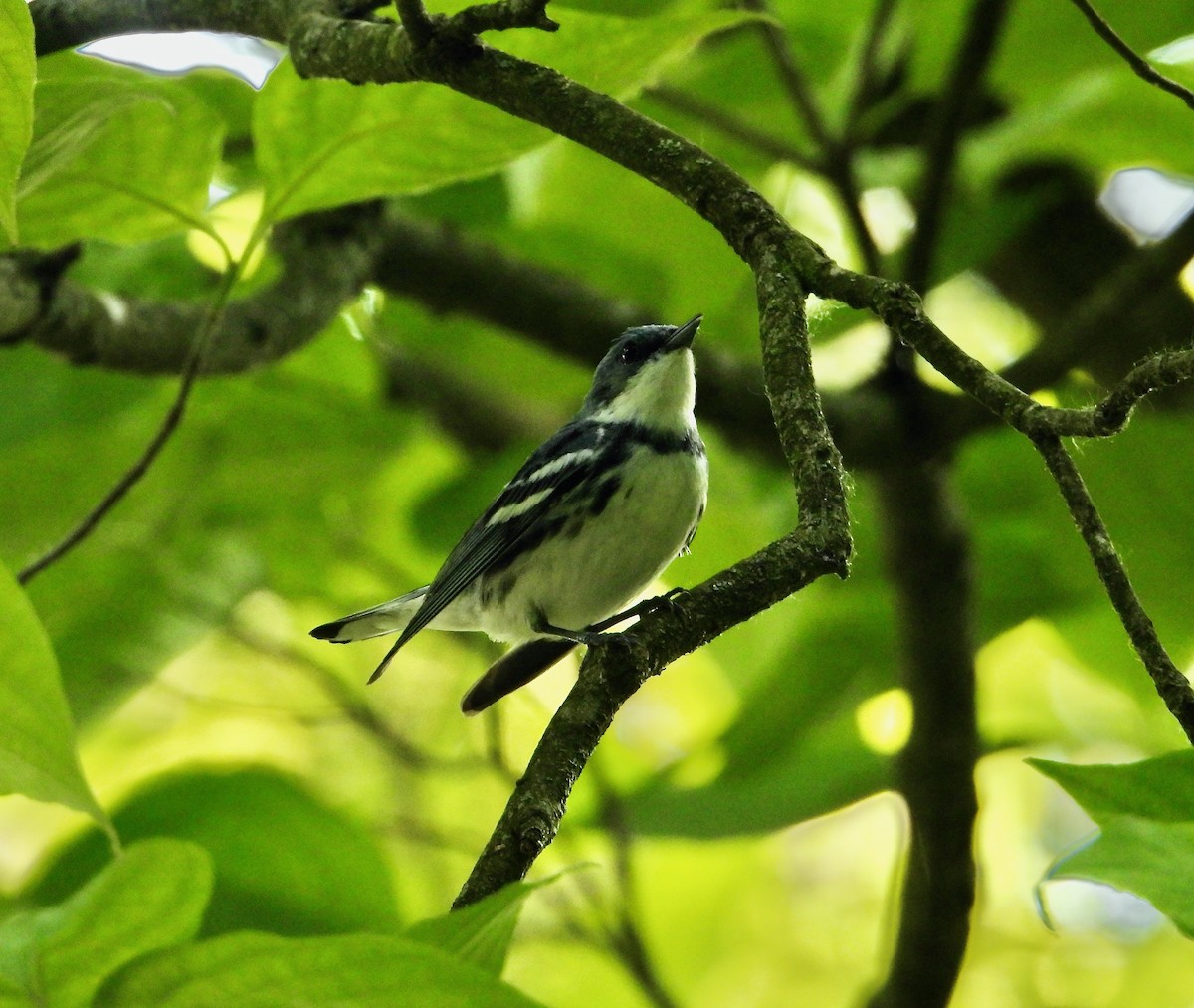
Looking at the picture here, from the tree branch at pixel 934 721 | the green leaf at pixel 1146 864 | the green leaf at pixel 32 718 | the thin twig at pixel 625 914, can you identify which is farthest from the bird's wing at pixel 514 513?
the green leaf at pixel 1146 864

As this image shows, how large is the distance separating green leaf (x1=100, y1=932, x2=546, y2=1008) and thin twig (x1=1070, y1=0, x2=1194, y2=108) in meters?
1.01

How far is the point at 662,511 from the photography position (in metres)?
2.41

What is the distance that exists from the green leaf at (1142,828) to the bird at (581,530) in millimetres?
1467

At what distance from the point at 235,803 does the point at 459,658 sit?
1.92 metres

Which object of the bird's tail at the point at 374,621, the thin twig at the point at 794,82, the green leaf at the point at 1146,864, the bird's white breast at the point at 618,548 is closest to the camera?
the green leaf at the point at 1146,864

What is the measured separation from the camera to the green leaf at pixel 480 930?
840mm

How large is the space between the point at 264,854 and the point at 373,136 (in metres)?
1.00

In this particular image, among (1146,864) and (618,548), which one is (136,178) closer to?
(618,548)

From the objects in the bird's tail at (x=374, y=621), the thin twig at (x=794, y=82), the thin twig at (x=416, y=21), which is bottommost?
the bird's tail at (x=374, y=621)

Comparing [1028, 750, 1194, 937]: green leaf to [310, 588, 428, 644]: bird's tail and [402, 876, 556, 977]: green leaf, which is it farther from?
[310, 588, 428, 644]: bird's tail

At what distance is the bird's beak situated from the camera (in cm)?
246

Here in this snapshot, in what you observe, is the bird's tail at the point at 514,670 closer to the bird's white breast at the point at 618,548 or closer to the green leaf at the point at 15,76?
the bird's white breast at the point at 618,548

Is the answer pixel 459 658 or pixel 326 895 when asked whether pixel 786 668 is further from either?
pixel 459 658

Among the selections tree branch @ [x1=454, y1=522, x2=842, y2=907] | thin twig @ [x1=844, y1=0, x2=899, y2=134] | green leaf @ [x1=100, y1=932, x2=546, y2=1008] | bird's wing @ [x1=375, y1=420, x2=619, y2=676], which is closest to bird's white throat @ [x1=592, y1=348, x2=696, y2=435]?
bird's wing @ [x1=375, y1=420, x2=619, y2=676]
